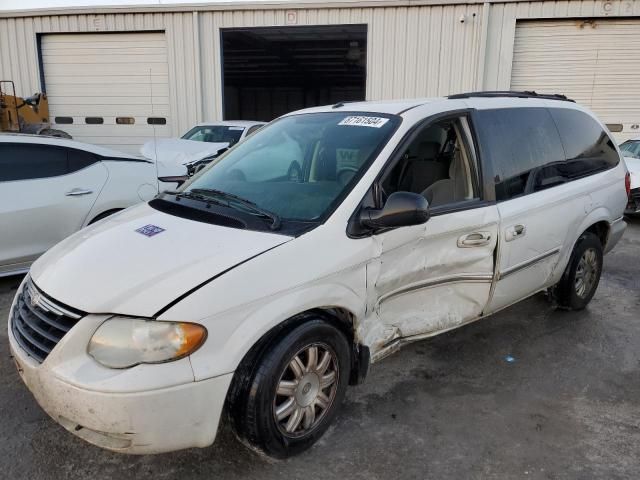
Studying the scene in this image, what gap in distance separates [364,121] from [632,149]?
8715mm

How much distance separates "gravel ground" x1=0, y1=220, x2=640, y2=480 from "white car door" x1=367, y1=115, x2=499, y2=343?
16.9 inches

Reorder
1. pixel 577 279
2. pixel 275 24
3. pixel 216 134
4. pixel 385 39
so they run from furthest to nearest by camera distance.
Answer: pixel 275 24
pixel 385 39
pixel 216 134
pixel 577 279

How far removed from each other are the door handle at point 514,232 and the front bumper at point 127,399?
2072mm

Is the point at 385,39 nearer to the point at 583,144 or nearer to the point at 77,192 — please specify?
the point at 583,144

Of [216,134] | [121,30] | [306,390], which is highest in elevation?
[121,30]

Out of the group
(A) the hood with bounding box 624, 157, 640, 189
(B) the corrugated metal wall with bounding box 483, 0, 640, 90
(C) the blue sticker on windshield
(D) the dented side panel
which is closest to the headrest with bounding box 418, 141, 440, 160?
(D) the dented side panel

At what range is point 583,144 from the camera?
4219mm

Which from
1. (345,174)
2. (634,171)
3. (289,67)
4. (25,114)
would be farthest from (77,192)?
(289,67)

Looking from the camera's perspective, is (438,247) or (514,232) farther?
Result: (514,232)

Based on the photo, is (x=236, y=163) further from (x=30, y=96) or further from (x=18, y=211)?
(x=30, y=96)

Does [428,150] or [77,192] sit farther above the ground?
[428,150]

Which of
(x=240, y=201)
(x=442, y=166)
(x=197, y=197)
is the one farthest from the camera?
(x=442, y=166)

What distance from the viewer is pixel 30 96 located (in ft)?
45.1

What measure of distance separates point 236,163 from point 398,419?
184 cm
